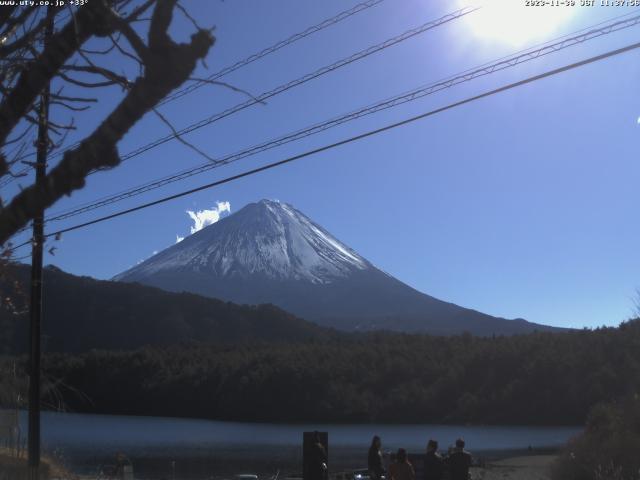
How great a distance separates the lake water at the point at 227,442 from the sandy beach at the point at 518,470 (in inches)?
83.9

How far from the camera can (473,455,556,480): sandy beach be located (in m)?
28.5

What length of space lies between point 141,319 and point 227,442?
60.0 m

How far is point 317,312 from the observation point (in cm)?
19988

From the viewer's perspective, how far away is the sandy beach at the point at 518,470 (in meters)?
28.5

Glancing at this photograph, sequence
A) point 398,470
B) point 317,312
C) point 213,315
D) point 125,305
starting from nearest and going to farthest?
point 398,470, point 125,305, point 213,315, point 317,312

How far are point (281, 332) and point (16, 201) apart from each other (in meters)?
126

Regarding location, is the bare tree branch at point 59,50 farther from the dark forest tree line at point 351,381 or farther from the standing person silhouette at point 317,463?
the dark forest tree line at point 351,381

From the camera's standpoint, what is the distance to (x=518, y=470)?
117 ft

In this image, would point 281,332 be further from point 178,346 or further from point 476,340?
point 476,340

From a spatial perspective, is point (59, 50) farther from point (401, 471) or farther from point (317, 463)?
point (317, 463)

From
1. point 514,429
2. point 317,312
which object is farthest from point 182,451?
point 317,312

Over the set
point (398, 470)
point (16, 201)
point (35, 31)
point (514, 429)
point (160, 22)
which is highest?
point (35, 31)

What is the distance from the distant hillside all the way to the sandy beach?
61370mm

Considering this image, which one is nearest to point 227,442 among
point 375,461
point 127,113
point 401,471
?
point 375,461
